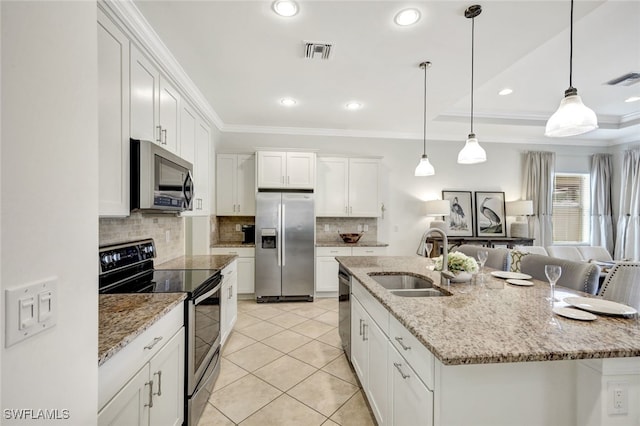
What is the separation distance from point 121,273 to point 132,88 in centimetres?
124

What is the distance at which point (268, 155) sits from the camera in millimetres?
4422

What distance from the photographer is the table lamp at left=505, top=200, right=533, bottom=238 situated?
5.07 m

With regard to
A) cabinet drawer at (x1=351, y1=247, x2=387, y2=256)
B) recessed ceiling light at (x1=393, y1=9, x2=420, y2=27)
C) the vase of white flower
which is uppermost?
recessed ceiling light at (x1=393, y1=9, x2=420, y2=27)

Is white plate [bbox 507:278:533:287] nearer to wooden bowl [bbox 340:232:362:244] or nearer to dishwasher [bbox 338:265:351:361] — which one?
dishwasher [bbox 338:265:351:361]

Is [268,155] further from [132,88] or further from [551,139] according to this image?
[551,139]

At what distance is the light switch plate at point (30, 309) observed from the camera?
22.8 inches

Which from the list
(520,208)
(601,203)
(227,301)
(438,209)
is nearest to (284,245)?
(227,301)

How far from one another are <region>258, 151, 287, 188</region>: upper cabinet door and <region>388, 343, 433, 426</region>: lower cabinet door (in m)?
3.33

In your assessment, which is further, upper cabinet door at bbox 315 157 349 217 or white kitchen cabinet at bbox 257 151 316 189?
upper cabinet door at bbox 315 157 349 217

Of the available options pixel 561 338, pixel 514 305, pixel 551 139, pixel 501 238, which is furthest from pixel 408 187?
pixel 561 338

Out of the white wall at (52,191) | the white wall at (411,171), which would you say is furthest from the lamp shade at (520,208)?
the white wall at (52,191)

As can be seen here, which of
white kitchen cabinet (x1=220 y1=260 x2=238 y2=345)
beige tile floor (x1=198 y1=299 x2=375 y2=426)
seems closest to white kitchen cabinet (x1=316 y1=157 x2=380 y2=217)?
beige tile floor (x1=198 y1=299 x2=375 y2=426)

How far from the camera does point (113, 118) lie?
1.64 metres

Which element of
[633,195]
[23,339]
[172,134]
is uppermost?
[172,134]
